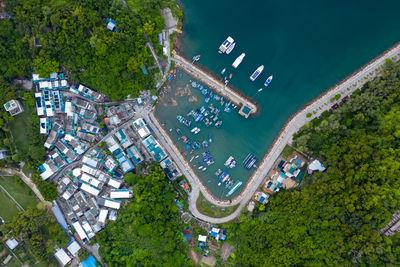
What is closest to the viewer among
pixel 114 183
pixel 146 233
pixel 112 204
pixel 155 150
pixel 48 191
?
pixel 146 233

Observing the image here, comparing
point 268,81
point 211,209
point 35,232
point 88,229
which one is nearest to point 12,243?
point 35,232

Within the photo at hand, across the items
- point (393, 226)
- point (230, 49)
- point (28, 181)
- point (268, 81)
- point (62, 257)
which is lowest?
point (393, 226)

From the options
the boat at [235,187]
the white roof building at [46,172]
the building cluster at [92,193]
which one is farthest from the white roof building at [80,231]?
the boat at [235,187]

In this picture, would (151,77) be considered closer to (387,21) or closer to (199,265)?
(199,265)

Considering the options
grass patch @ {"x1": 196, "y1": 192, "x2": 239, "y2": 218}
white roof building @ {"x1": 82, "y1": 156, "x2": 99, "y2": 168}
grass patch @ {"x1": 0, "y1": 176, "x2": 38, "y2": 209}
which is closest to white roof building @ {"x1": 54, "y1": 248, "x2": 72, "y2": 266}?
grass patch @ {"x1": 0, "y1": 176, "x2": 38, "y2": 209}

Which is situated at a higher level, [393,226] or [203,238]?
[203,238]

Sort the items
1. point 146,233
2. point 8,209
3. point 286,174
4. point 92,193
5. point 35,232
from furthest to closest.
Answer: point 8,209 → point 92,193 → point 286,174 → point 35,232 → point 146,233

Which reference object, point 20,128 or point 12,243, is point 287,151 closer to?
point 20,128
